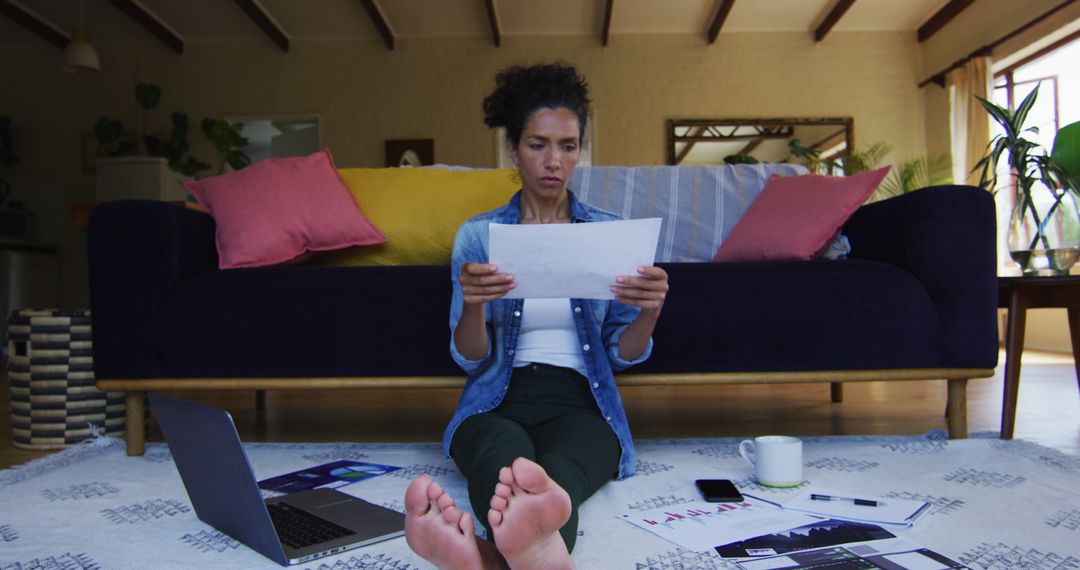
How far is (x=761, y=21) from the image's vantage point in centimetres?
719

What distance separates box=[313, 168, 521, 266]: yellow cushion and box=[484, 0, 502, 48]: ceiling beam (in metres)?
4.57

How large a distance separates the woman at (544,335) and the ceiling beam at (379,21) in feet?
17.5

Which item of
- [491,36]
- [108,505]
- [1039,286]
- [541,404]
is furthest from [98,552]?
[491,36]

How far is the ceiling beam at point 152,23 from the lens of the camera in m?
6.56

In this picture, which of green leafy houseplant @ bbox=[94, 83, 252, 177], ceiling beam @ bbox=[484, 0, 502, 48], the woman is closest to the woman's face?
the woman

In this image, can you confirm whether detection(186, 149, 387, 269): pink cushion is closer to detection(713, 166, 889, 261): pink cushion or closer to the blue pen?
detection(713, 166, 889, 261): pink cushion

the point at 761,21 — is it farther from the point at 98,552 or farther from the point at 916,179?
the point at 98,552

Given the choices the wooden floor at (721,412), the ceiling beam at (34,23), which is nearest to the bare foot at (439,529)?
the wooden floor at (721,412)

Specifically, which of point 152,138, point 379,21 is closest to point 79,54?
point 152,138

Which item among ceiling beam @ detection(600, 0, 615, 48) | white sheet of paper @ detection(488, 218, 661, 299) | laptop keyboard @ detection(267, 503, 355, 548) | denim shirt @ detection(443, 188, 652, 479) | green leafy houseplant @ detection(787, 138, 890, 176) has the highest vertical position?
ceiling beam @ detection(600, 0, 615, 48)

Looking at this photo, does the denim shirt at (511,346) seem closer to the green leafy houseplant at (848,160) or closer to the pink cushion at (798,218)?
the pink cushion at (798,218)

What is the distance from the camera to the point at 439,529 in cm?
96

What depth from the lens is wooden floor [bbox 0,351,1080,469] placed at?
2.30 meters

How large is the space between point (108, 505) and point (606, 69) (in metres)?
6.57
